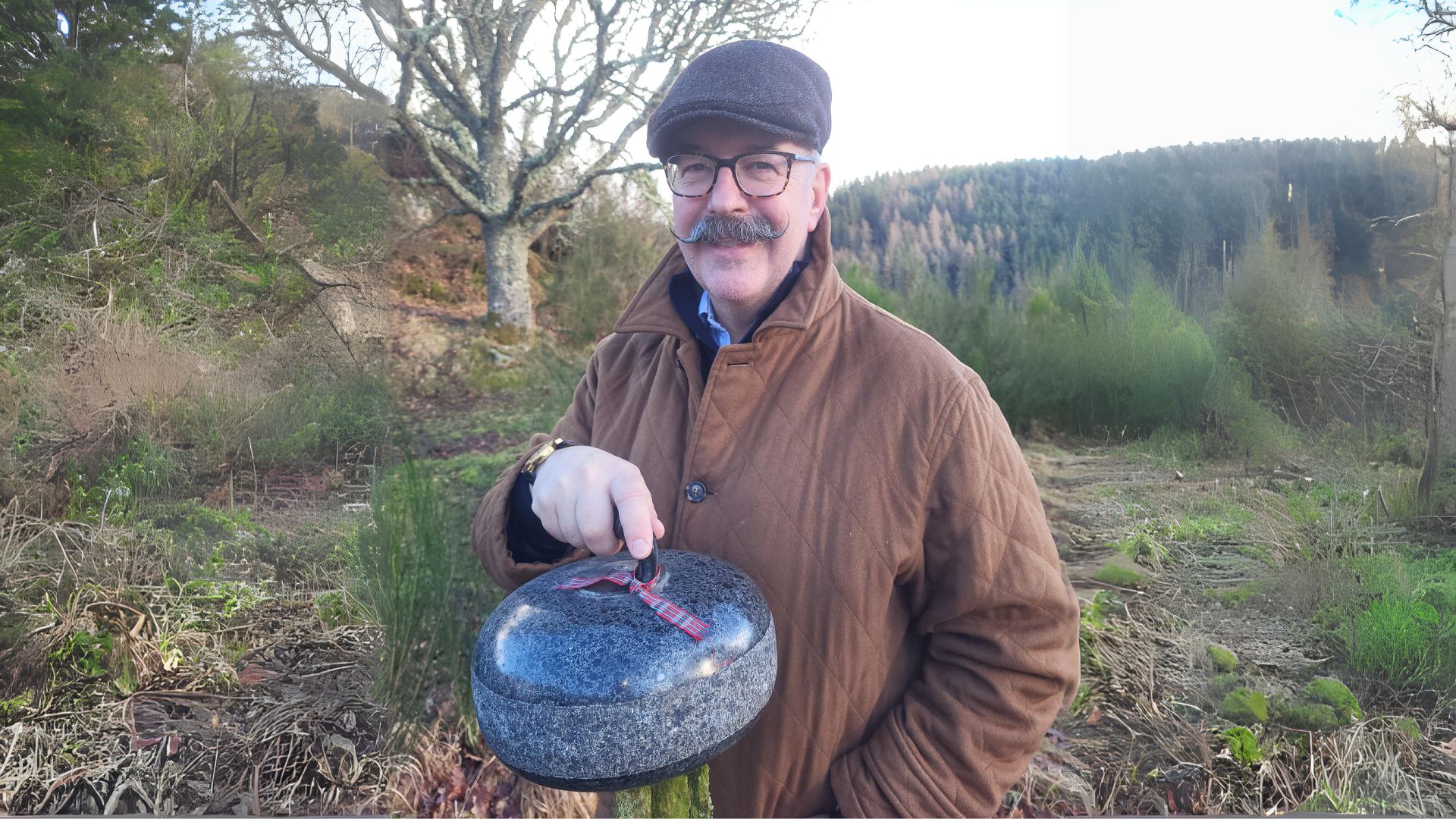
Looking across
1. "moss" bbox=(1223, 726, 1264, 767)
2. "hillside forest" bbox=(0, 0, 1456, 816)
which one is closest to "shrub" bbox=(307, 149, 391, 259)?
"hillside forest" bbox=(0, 0, 1456, 816)

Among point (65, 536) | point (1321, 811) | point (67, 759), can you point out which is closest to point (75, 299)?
point (65, 536)

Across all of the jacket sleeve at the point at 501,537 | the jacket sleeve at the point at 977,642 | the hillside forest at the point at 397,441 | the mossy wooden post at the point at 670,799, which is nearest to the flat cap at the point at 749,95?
the jacket sleeve at the point at 977,642

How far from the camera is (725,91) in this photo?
1.45m

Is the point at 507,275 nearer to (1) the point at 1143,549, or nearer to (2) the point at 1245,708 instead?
(1) the point at 1143,549

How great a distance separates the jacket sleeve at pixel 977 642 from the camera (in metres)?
1.41

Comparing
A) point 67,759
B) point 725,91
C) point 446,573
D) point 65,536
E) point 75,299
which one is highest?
point 725,91

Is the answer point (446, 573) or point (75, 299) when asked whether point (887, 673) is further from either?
point (75, 299)

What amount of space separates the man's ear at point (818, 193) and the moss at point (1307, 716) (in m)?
1.96

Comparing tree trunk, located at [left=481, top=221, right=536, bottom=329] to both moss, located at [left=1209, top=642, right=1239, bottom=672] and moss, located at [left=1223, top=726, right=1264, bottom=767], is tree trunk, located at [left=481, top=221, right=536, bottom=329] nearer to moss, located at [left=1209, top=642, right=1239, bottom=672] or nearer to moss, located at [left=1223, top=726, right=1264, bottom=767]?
moss, located at [left=1209, top=642, right=1239, bottom=672]

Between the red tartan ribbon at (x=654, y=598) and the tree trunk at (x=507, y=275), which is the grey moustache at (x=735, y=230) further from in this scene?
the tree trunk at (x=507, y=275)

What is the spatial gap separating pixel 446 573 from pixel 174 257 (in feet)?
4.59

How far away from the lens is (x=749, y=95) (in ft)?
4.76

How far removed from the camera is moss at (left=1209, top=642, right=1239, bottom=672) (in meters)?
2.37

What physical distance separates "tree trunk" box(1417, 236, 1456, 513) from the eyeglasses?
2064mm
